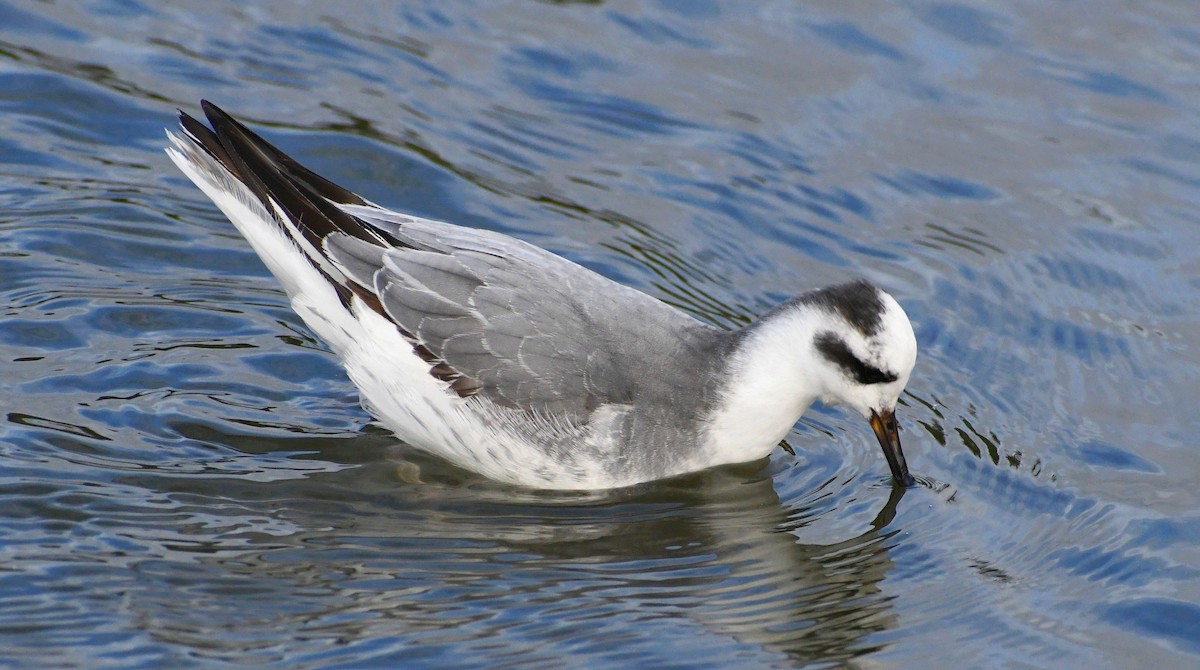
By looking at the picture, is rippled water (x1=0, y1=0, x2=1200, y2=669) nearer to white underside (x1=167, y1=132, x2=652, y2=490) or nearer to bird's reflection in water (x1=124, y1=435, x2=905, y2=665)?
bird's reflection in water (x1=124, y1=435, x2=905, y2=665)

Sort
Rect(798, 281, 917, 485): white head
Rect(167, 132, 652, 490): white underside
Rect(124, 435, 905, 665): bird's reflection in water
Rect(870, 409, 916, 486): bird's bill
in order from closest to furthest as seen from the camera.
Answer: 1. Rect(124, 435, 905, 665): bird's reflection in water
2. Rect(798, 281, 917, 485): white head
3. Rect(167, 132, 652, 490): white underside
4. Rect(870, 409, 916, 486): bird's bill

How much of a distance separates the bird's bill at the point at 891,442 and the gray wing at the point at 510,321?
1.09m

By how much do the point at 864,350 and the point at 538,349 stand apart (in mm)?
1576

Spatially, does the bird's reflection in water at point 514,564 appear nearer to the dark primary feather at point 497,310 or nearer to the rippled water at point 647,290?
the rippled water at point 647,290

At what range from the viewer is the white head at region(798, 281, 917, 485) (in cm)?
715

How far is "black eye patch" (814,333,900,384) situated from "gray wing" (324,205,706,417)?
2.45 ft

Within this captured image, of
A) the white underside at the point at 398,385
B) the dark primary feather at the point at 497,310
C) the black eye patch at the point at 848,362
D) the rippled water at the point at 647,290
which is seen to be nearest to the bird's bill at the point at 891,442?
the rippled water at the point at 647,290

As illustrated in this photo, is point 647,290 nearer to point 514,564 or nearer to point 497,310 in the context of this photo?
point 497,310

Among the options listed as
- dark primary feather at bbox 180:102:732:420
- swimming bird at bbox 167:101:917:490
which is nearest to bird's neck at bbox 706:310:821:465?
swimming bird at bbox 167:101:917:490

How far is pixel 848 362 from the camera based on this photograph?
7312 mm

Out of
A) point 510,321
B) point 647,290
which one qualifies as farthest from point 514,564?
point 647,290

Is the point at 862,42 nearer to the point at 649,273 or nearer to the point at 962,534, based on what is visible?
the point at 649,273

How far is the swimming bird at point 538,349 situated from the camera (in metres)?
7.32

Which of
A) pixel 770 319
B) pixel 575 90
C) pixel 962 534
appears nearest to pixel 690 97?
pixel 575 90
